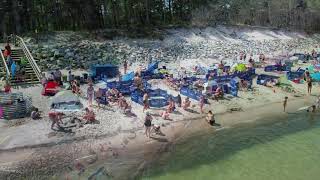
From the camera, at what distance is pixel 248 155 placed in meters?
22.0

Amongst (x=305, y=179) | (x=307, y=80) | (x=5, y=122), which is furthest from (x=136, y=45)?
(x=305, y=179)

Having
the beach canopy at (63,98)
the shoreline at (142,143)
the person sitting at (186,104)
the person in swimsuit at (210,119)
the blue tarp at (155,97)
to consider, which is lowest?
the shoreline at (142,143)

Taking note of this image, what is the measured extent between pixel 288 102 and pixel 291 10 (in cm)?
3495

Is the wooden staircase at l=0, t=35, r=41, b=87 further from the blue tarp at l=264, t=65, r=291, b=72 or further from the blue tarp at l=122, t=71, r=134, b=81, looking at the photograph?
the blue tarp at l=264, t=65, r=291, b=72

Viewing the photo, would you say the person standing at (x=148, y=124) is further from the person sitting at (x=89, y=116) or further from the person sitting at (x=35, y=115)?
the person sitting at (x=35, y=115)

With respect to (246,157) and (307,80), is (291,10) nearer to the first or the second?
(307,80)

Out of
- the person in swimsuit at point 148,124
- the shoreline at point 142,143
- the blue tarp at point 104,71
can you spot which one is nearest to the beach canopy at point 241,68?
the shoreline at point 142,143

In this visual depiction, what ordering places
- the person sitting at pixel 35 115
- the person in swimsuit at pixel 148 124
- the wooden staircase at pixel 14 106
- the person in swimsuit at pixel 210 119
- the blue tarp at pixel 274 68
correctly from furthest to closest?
the blue tarp at pixel 274 68
the person in swimsuit at pixel 210 119
the wooden staircase at pixel 14 106
the person sitting at pixel 35 115
the person in swimsuit at pixel 148 124

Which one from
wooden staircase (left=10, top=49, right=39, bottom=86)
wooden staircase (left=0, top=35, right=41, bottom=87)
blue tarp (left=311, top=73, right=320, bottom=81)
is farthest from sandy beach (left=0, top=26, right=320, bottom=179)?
blue tarp (left=311, top=73, right=320, bottom=81)

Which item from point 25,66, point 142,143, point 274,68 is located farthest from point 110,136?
point 274,68

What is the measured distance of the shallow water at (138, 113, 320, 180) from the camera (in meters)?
19.5

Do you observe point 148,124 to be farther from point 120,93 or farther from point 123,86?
point 123,86

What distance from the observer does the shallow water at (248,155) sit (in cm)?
1948

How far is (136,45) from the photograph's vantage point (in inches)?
1654
